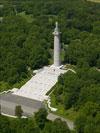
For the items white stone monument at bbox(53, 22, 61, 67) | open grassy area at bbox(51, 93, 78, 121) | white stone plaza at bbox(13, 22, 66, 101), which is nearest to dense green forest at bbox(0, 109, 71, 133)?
open grassy area at bbox(51, 93, 78, 121)

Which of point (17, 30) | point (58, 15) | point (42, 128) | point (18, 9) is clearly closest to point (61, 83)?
point (42, 128)

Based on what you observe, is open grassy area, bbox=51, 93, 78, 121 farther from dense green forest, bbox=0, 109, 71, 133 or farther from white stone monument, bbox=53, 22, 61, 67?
white stone monument, bbox=53, 22, 61, 67

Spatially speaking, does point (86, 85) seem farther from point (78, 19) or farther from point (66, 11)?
point (66, 11)

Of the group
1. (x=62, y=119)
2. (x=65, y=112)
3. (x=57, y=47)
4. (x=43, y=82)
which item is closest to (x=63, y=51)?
(x=57, y=47)

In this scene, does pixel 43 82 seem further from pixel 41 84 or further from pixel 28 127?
pixel 28 127

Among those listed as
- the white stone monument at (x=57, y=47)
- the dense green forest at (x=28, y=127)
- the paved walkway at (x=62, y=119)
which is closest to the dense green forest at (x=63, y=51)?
the dense green forest at (x=28, y=127)
